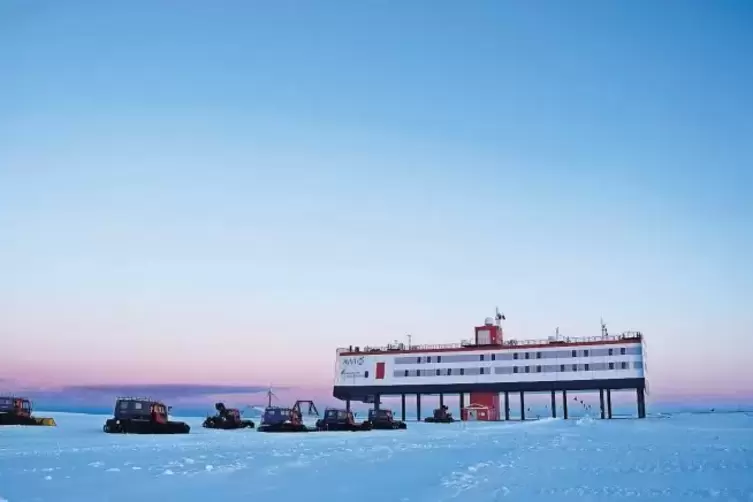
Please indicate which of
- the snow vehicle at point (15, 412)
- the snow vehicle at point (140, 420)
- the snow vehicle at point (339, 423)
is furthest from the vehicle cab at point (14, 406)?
the snow vehicle at point (339, 423)

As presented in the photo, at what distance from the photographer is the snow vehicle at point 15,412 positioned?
5428 centimetres

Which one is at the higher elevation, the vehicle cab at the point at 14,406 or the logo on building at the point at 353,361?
the logo on building at the point at 353,361

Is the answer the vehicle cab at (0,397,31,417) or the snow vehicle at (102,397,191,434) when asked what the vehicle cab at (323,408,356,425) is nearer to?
the snow vehicle at (102,397,191,434)

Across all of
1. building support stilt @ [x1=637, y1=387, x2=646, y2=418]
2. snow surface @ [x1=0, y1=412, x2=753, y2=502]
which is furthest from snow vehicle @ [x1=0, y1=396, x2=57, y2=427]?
building support stilt @ [x1=637, y1=387, x2=646, y2=418]

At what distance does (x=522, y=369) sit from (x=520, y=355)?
5.51 ft

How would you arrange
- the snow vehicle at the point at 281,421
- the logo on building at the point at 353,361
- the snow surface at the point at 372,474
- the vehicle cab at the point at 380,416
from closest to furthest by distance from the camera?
the snow surface at the point at 372,474
the snow vehicle at the point at 281,421
the vehicle cab at the point at 380,416
the logo on building at the point at 353,361

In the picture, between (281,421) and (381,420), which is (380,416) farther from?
(281,421)

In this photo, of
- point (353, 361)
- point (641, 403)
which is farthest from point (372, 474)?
point (353, 361)

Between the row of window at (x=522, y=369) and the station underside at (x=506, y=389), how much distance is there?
134 centimetres

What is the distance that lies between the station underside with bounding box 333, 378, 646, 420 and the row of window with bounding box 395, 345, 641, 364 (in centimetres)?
295

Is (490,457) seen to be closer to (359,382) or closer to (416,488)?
(416,488)

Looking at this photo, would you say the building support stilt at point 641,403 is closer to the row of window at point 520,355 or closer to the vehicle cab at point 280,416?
the row of window at point 520,355

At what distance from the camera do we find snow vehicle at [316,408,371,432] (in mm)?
54656

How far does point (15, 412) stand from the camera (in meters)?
54.7
